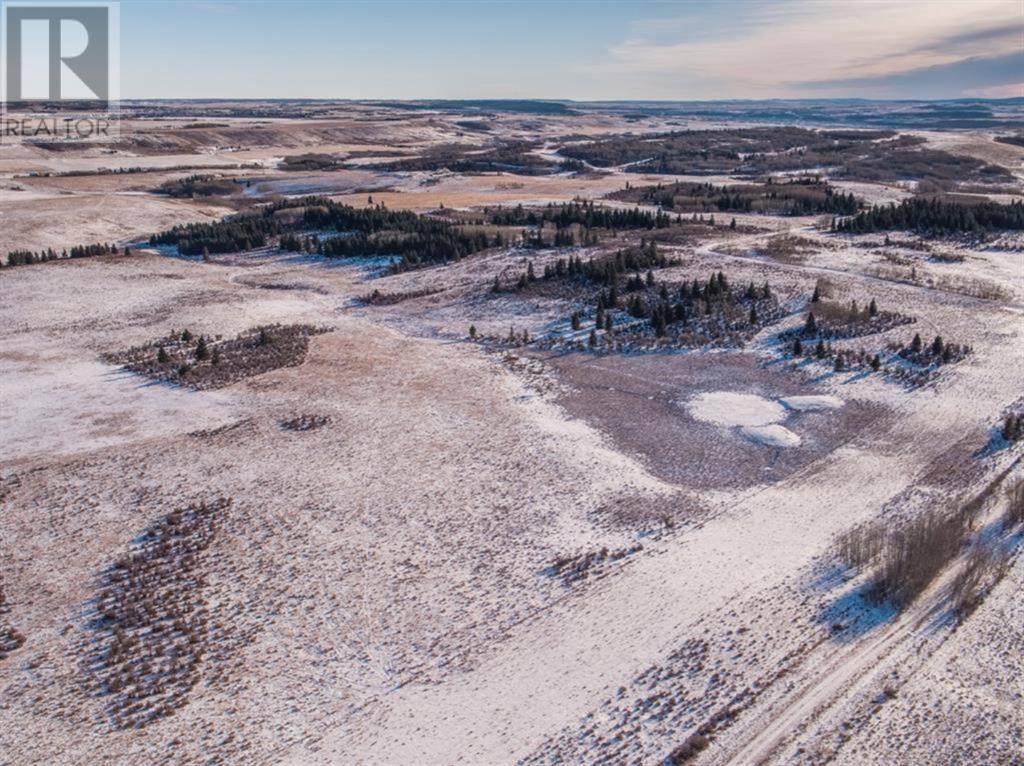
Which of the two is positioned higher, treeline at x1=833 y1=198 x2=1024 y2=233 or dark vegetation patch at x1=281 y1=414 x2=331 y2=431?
treeline at x1=833 y1=198 x2=1024 y2=233

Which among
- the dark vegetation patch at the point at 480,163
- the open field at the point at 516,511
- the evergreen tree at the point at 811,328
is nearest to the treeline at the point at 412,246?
the open field at the point at 516,511

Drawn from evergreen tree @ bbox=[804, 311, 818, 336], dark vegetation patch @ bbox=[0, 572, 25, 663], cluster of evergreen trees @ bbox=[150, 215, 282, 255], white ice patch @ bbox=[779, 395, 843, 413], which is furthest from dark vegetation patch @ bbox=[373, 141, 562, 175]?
dark vegetation patch @ bbox=[0, 572, 25, 663]

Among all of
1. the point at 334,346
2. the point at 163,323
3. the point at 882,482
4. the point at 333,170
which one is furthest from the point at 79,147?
the point at 882,482

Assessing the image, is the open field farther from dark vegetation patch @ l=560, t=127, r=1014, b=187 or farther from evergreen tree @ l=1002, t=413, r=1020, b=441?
dark vegetation patch @ l=560, t=127, r=1014, b=187

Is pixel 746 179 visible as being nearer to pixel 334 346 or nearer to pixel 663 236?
pixel 663 236

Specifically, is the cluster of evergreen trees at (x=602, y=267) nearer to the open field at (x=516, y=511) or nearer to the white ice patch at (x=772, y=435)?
the open field at (x=516, y=511)

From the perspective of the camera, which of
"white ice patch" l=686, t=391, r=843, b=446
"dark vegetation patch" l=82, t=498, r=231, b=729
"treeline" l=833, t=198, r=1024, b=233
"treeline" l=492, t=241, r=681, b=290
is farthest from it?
"treeline" l=833, t=198, r=1024, b=233

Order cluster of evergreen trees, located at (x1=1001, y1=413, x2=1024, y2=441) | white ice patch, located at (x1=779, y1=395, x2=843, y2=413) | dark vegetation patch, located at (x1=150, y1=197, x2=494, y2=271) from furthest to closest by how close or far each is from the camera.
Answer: dark vegetation patch, located at (x1=150, y1=197, x2=494, y2=271)
white ice patch, located at (x1=779, y1=395, x2=843, y2=413)
cluster of evergreen trees, located at (x1=1001, y1=413, x2=1024, y2=441)

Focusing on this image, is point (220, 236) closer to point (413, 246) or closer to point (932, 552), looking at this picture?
point (413, 246)
